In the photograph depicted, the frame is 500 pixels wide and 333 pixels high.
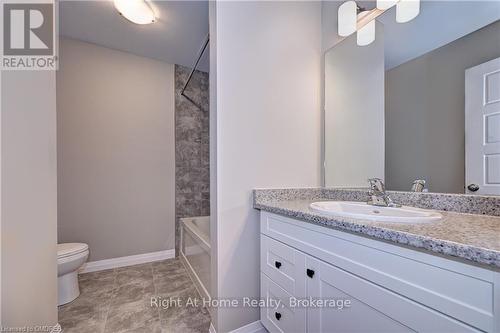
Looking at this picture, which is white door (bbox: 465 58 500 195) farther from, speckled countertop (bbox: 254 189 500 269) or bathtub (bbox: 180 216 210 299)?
bathtub (bbox: 180 216 210 299)

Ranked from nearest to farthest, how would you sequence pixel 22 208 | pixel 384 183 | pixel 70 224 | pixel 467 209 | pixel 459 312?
pixel 459 312 < pixel 467 209 < pixel 22 208 < pixel 384 183 < pixel 70 224

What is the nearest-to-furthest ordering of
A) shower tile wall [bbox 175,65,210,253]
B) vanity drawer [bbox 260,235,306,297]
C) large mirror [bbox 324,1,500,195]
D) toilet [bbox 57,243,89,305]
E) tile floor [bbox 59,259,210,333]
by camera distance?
1. large mirror [bbox 324,1,500,195]
2. vanity drawer [bbox 260,235,306,297]
3. tile floor [bbox 59,259,210,333]
4. toilet [bbox 57,243,89,305]
5. shower tile wall [bbox 175,65,210,253]

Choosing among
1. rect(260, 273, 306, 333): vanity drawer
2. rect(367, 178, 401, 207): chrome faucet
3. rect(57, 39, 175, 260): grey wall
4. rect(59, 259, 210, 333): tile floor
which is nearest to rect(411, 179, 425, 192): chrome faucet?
rect(367, 178, 401, 207): chrome faucet

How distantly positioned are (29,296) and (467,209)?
2.22 m

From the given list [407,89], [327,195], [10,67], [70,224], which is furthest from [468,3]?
[70,224]

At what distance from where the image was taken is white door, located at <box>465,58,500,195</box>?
893 millimetres

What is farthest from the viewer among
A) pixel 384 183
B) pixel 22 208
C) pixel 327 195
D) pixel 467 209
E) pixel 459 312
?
pixel 327 195

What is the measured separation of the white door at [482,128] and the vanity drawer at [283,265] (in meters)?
0.82

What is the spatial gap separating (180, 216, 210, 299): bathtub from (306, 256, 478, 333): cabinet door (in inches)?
37.0

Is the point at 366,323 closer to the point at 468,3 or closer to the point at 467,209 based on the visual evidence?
the point at 467,209

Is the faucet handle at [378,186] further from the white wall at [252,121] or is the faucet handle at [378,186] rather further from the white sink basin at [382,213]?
the white wall at [252,121]

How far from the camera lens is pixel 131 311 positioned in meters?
1.64

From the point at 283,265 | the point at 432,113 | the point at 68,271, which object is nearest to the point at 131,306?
the point at 68,271

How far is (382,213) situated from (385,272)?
1.48 ft
